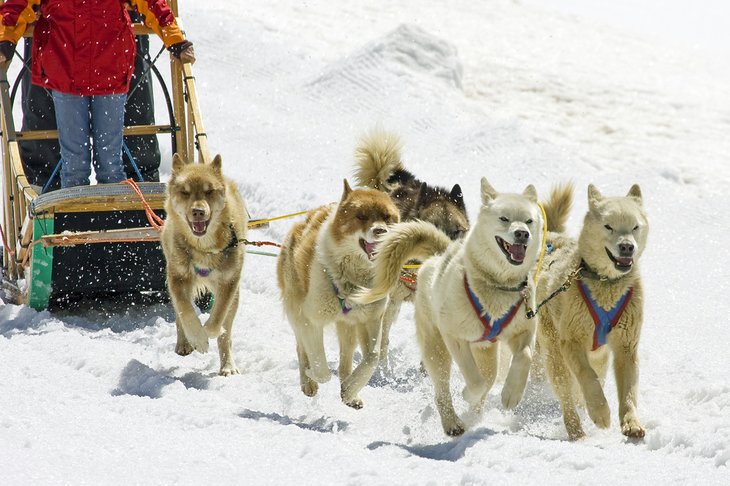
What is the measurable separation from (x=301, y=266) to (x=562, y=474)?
6.92 feet

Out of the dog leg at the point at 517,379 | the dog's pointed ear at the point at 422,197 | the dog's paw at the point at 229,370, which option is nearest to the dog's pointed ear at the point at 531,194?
the dog leg at the point at 517,379

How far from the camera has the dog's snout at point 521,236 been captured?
4371mm

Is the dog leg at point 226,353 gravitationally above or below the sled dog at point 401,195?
below

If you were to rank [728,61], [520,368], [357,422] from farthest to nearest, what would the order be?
1. [728,61]
2. [357,422]
3. [520,368]

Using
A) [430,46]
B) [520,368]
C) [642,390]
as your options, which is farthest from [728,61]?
[520,368]

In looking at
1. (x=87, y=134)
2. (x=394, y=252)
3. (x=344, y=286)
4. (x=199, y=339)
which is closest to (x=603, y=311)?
(x=394, y=252)

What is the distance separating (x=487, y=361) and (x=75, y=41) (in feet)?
10.6

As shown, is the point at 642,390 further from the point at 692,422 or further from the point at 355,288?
the point at 355,288

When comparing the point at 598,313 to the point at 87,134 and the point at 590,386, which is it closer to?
the point at 590,386

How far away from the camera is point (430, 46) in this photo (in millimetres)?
14547

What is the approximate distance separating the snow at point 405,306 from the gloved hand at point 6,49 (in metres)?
1.63

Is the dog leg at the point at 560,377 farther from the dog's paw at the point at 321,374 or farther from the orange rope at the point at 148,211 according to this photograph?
the orange rope at the point at 148,211

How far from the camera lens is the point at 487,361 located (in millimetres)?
4957

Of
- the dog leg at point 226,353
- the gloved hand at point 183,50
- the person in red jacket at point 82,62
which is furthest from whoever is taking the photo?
the gloved hand at point 183,50
